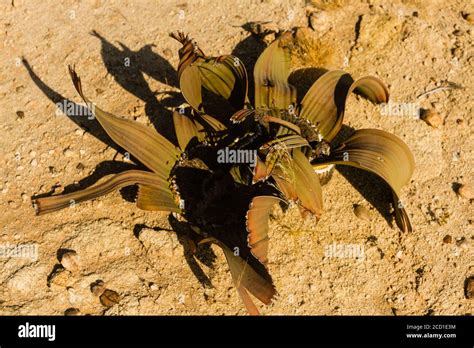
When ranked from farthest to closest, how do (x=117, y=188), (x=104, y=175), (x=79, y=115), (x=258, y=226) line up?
(x=79, y=115), (x=104, y=175), (x=117, y=188), (x=258, y=226)

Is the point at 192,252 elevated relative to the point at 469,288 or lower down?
elevated

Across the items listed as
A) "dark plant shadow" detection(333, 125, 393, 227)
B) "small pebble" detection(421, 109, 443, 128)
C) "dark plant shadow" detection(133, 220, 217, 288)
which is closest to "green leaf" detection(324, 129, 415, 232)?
"dark plant shadow" detection(333, 125, 393, 227)

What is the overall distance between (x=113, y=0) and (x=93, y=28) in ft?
1.10

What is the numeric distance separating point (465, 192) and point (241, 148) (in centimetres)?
152

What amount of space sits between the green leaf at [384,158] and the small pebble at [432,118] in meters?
0.61

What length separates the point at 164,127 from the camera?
14.4 ft

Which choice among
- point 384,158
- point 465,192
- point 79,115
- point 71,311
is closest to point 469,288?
point 465,192

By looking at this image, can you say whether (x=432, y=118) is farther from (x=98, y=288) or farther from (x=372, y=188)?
(x=98, y=288)

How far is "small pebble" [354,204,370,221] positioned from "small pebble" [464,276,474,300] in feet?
2.32

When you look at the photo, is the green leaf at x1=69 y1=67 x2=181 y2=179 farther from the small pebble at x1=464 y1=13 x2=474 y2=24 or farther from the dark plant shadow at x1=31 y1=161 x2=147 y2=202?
the small pebble at x1=464 y1=13 x2=474 y2=24

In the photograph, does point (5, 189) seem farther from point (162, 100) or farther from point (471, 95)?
point (471, 95)

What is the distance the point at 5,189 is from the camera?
414cm

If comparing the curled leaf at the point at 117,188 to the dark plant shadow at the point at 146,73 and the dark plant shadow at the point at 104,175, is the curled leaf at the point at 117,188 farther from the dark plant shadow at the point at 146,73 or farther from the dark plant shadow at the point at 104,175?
the dark plant shadow at the point at 146,73

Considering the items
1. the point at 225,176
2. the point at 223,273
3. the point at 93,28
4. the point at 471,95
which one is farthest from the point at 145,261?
the point at 471,95
